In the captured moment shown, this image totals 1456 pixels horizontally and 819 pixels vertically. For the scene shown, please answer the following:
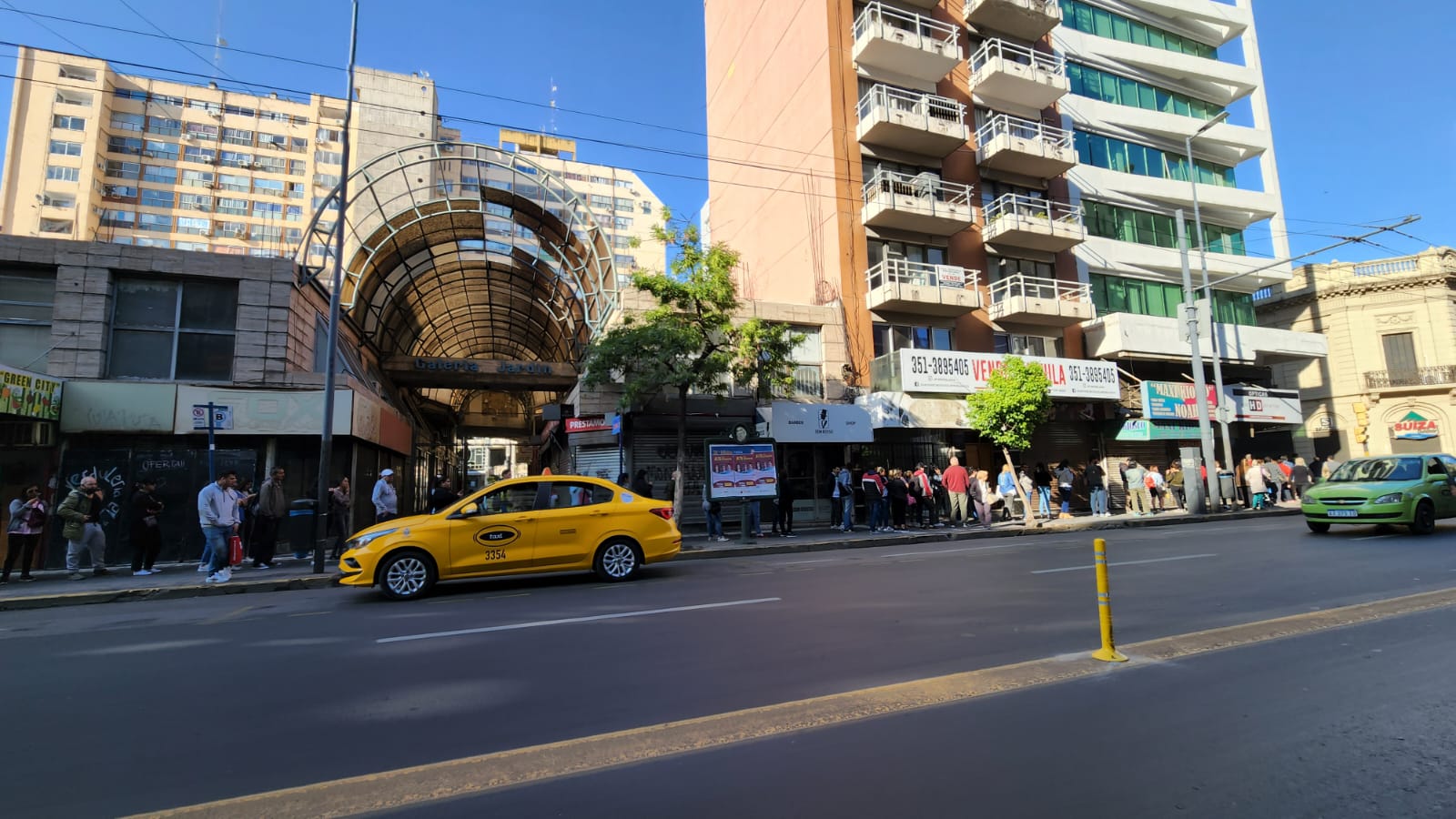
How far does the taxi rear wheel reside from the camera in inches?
351

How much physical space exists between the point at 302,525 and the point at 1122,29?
3650 cm

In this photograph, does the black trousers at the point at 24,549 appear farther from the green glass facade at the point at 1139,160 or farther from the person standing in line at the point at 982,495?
Result: the green glass facade at the point at 1139,160

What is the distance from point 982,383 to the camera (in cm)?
2173

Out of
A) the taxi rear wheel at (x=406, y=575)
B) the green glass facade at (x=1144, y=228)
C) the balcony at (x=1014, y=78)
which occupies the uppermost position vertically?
the balcony at (x=1014, y=78)

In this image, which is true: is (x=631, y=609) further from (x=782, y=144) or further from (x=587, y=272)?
(x=782, y=144)

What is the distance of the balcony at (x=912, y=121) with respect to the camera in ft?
72.6

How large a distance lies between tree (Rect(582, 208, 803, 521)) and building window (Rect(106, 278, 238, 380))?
826 cm

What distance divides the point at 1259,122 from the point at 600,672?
4039cm

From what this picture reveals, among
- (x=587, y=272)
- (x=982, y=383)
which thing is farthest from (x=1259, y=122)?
(x=587, y=272)

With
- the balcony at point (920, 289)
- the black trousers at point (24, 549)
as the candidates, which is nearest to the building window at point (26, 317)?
the black trousers at point (24, 549)

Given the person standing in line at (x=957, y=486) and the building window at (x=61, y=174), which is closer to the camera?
the person standing in line at (x=957, y=486)

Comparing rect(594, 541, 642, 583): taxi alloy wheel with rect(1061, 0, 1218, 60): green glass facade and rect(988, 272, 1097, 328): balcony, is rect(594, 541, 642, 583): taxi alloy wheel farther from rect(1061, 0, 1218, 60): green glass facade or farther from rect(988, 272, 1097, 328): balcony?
rect(1061, 0, 1218, 60): green glass facade

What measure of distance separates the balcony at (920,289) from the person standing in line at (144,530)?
740 inches

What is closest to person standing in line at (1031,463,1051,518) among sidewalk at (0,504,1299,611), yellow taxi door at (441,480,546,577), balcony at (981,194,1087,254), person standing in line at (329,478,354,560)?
sidewalk at (0,504,1299,611)
